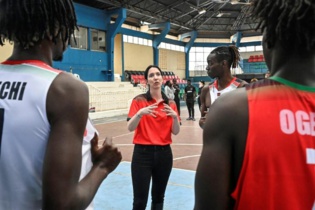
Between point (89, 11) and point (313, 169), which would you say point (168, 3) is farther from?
point (313, 169)

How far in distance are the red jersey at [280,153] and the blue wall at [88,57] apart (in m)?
18.2

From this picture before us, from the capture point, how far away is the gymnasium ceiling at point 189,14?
2295 centimetres

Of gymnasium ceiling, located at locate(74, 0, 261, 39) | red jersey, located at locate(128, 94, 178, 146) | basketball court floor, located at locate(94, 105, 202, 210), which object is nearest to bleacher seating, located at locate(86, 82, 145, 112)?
gymnasium ceiling, located at locate(74, 0, 261, 39)

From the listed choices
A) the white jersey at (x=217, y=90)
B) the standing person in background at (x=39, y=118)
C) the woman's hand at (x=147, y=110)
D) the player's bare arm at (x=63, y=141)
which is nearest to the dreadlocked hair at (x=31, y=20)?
the standing person in background at (x=39, y=118)

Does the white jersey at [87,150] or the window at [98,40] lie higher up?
the window at [98,40]

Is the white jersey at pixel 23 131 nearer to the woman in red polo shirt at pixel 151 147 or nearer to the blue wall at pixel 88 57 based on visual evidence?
the woman in red polo shirt at pixel 151 147

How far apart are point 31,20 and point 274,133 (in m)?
0.96

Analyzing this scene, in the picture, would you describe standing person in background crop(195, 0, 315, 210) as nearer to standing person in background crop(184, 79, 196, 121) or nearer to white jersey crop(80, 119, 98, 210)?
white jersey crop(80, 119, 98, 210)

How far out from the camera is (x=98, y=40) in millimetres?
21438

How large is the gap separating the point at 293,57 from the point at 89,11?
20529 millimetres

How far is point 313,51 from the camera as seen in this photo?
3.46 ft

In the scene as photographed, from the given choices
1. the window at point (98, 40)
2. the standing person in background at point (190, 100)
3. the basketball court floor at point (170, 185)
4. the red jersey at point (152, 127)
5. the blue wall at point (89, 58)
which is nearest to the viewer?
the red jersey at point (152, 127)

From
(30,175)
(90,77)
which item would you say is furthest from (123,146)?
(90,77)

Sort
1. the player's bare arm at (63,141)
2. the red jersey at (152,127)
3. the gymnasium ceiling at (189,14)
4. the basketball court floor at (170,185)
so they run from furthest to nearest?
the gymnasium ceiling at (189,14), the basketball court floor at (170,185), the red jersey at (152,127), the player's bare arm at (63,141)
